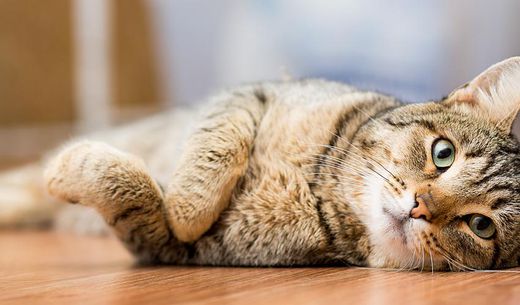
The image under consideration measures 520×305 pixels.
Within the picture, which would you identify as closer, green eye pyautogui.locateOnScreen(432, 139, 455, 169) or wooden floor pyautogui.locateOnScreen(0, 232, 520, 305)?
wooden floor pyautogui.locateOnScreen(0, 232, 520, 305)

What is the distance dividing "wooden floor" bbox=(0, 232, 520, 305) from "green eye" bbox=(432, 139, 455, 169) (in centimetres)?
24

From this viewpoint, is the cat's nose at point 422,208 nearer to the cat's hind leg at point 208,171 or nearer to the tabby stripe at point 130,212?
the cat's hind leg at point 208,171

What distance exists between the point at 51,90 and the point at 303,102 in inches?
136

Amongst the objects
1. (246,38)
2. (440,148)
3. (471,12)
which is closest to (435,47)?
(471,12)

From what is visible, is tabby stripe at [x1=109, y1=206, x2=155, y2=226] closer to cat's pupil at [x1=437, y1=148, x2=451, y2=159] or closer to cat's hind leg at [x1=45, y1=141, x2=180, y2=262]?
cat's hind leg at [x1=45, y1=141, x2=180, y2=262]

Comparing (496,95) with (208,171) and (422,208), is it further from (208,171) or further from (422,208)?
(208,171)

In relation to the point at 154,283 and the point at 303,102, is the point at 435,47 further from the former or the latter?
the point at 154,283

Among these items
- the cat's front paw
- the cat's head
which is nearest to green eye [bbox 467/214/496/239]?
the cat's head

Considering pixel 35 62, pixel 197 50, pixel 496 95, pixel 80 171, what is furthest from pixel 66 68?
pixel 496 95

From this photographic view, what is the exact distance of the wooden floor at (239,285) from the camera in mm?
1305

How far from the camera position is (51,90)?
16.7 feet

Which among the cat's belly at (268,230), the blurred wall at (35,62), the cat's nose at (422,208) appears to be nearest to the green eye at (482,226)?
the cat's nose at (422,208)

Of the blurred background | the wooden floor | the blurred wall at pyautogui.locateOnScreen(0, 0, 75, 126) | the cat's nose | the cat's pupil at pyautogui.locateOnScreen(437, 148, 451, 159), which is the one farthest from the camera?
the blurred wall at pyautogui.locateOnScreen(0, 0, 75, 126)

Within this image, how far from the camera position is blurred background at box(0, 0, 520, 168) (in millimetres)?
4422
